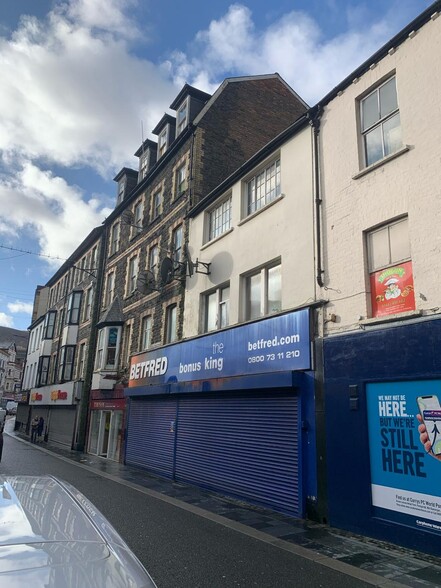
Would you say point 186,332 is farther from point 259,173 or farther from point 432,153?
point 432,153

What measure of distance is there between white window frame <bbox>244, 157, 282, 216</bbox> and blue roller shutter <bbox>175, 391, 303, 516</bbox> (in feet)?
18.3

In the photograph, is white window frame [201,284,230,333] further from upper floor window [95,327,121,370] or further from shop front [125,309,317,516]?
upper floor window [95,327,121,370]

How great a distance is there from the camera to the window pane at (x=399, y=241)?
7.86 m

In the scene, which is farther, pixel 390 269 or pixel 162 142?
pixel 162 142

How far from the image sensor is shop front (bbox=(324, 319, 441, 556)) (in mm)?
6535

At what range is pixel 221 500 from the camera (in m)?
10.3

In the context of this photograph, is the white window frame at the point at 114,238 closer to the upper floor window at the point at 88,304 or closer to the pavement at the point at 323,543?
the upper floor window at the point at 88,304

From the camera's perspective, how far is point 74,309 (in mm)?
27422

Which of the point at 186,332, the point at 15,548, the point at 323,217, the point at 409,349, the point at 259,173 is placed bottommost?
the point at 15,548

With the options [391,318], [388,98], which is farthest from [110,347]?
[388,98]

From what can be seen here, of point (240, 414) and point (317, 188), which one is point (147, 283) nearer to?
point (240, 414)

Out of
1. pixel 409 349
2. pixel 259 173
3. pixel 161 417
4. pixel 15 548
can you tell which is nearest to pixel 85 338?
pixel 161 417

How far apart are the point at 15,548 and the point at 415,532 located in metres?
6.51

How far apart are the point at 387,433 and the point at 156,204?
15234 mm
